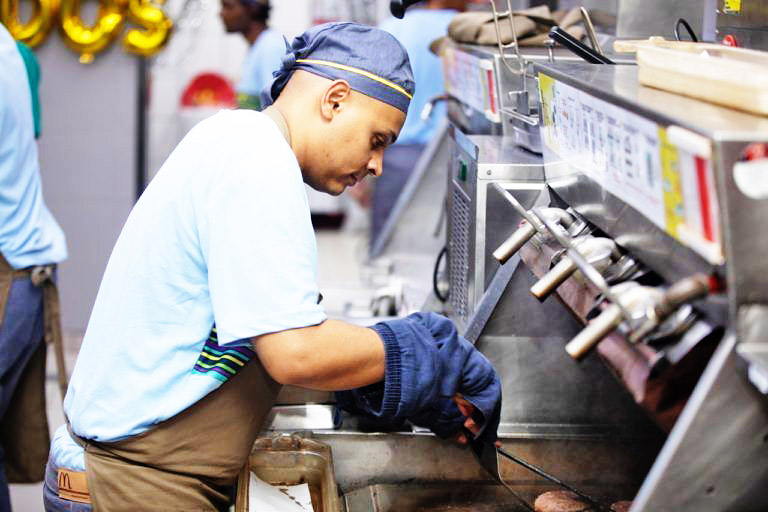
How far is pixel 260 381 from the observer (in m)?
1.68

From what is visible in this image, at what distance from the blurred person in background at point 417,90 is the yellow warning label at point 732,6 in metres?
2.57

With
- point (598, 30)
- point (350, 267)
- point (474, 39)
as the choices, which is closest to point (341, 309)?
point (474, 39)

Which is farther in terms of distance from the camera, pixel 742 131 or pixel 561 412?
pixel 561 412

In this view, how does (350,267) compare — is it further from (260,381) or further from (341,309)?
(260,381)

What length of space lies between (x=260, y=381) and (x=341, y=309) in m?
1.66

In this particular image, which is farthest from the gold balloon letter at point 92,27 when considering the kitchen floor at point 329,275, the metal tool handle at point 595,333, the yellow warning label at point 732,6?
the metal tool handle at point 595,333

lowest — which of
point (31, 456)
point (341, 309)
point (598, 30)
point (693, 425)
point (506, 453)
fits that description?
point (31, 456)

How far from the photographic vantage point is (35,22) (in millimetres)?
4895

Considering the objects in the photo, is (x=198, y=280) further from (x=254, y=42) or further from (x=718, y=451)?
(x=254, y=42)

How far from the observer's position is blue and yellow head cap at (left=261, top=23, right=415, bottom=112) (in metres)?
1.54

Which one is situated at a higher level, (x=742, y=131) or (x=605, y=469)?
(x=742, y=131)

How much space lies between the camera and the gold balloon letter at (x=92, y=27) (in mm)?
4945

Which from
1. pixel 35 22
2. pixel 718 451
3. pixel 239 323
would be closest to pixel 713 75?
pixel 718 451

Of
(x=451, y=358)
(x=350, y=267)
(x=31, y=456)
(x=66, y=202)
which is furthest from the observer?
(x=350, y=267)
